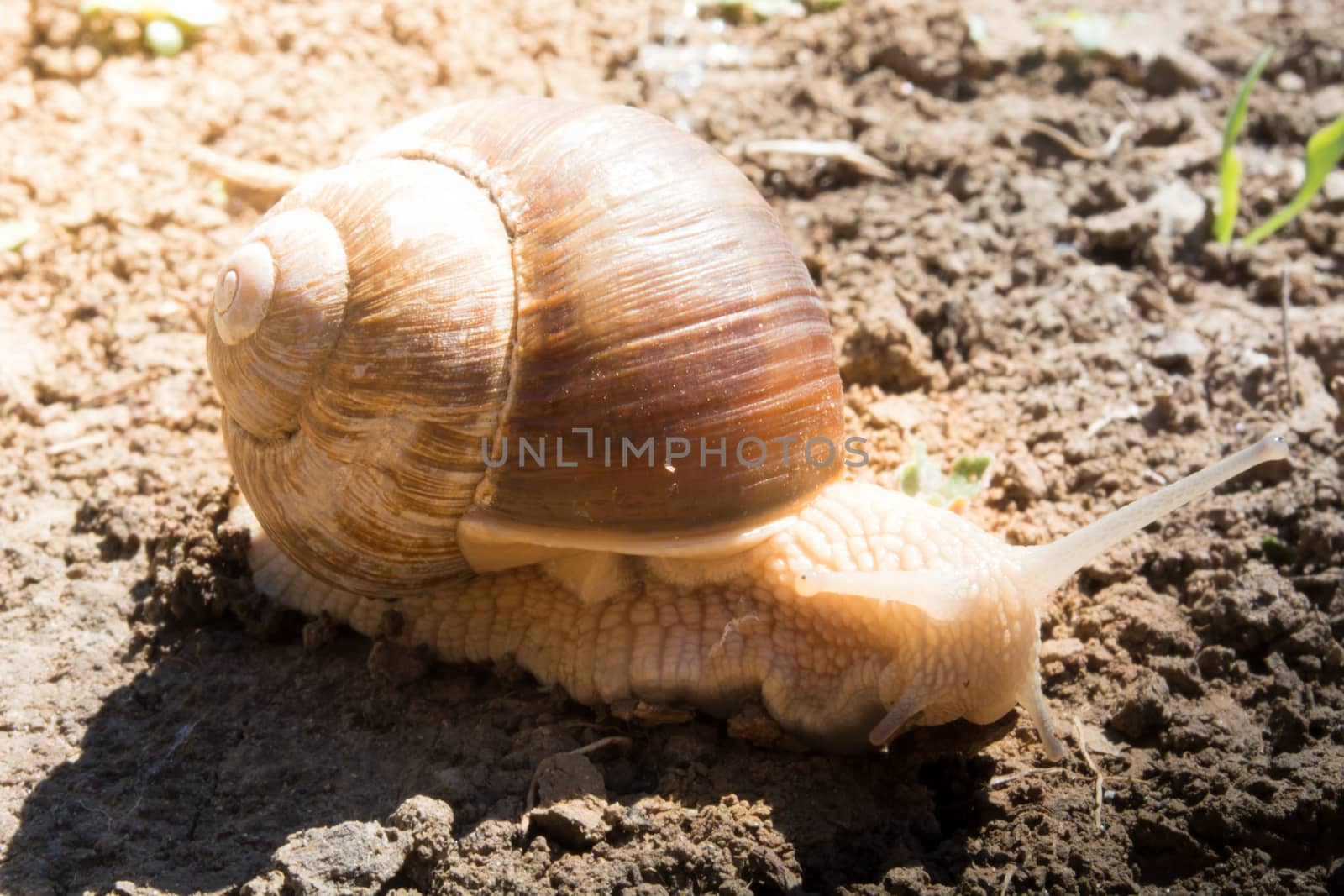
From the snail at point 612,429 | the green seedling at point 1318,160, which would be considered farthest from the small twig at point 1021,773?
the green seedling at point 1318,160

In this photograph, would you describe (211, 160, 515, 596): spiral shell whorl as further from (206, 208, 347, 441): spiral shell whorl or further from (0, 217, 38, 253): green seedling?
(0, 217, 38, 253): green seedling

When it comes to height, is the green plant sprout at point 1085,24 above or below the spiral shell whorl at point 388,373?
below

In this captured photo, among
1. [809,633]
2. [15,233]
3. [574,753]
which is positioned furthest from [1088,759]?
[15,233]

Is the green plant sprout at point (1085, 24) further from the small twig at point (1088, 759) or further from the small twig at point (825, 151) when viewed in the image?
the small twig at point (1088, 759)

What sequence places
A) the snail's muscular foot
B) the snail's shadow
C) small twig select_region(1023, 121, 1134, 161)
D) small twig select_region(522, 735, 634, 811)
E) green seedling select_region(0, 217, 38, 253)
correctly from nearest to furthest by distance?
the snail's shadow < small twig select_region(522, 735, 634, 811) < the snail's muscular foot < green seedling select_region(0, 217, 38, 253) < small twig select_region(1023, 121, 1134, 161)

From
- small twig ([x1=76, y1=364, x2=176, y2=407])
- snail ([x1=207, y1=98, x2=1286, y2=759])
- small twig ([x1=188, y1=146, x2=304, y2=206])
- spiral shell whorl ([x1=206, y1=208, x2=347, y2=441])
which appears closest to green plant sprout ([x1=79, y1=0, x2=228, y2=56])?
small twig ([x1=188, y1=146, x2=304, y2=206])

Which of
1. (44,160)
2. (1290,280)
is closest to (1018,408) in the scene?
(1290,280)

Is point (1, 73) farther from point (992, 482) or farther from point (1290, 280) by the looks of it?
point (1290, 280)
